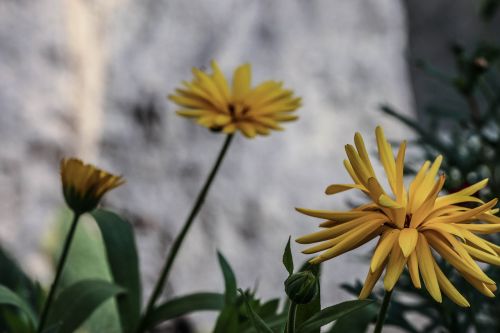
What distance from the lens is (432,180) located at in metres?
0.40

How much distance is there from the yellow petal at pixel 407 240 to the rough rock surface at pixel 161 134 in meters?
1.10

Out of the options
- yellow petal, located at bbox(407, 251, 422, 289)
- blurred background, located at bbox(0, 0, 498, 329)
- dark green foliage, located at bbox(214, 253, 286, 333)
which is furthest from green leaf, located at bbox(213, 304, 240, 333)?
blurred background, located at bbox(0, 0, 498, 329)

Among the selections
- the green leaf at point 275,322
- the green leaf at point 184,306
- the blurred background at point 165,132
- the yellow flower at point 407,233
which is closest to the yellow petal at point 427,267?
the yellow flower at point 407,233

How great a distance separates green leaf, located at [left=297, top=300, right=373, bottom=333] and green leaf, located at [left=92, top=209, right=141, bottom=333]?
0.84ft

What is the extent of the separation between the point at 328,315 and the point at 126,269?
0.91 ft

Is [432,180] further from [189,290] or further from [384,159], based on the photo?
[189,290]

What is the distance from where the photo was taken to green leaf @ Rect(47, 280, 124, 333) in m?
0.56

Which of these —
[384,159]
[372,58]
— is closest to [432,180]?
[384,159]

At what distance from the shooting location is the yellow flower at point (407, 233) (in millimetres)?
340

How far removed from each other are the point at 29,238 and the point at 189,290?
32cm

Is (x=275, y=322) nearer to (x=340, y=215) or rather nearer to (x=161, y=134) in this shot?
(x=340, y=215)

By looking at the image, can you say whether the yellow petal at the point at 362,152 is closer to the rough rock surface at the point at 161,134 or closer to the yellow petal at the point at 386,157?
the yellow petal at the point at 386,157

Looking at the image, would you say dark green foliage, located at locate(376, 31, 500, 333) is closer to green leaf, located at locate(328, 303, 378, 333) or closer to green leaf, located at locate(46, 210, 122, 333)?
green leaf, located at locate(328, 303, 378, 333)

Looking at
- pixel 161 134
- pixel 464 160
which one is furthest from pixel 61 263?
pixel 161 134
